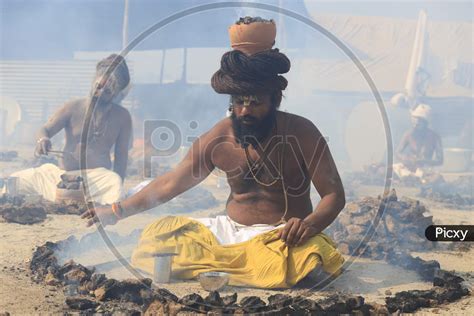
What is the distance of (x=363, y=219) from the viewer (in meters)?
7.78

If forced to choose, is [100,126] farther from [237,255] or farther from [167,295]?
[167,295]

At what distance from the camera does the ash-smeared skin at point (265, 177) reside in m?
5.88

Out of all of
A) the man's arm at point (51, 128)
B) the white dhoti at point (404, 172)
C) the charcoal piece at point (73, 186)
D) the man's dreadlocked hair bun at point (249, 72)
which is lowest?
the charcoal piece at point (73, 186)

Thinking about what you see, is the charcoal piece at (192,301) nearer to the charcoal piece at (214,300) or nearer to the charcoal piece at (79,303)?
the charcoal piece at (214,300)

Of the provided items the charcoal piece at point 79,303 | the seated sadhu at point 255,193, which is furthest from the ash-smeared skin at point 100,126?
the charcoal piece at point 79,303

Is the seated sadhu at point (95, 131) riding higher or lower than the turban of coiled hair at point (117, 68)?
lower

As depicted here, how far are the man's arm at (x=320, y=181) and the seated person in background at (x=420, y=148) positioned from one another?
909 cm

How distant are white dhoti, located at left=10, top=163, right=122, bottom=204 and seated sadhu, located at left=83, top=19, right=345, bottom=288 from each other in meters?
3.17

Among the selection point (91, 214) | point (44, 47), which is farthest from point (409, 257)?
point (44, 47)

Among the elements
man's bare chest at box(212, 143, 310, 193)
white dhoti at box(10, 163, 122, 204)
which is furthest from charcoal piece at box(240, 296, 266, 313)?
white dhoti at box(10, 163, 122, 204)

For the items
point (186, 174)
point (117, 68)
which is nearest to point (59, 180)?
point (117, 68)

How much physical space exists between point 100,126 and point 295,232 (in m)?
4.86

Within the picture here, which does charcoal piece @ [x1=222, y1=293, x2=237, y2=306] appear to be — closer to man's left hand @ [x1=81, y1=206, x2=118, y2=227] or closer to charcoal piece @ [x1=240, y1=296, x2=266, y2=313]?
charcoal piece @ [x1=240, y1=296, x2=266, y2=313]

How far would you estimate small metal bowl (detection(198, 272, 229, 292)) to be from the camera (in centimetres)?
549
